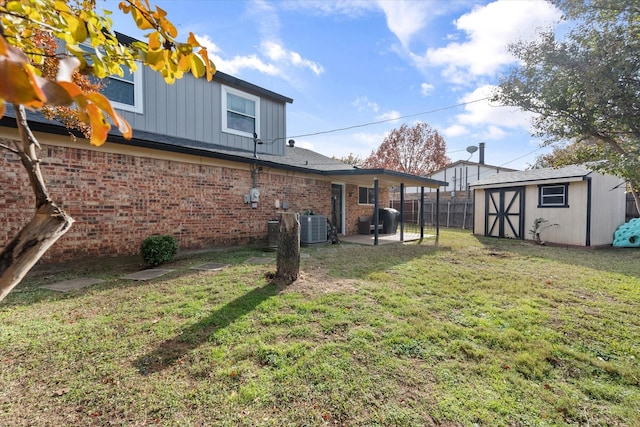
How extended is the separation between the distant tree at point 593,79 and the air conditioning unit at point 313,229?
20.4ft

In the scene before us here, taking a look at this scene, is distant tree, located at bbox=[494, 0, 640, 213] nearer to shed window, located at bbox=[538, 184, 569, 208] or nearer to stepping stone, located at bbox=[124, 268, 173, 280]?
shed window, located at bbox=[538, 184, 569, 208]

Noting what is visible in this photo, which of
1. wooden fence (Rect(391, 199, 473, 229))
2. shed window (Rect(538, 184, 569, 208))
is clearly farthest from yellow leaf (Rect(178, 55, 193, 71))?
wooden fence (Rect(391, 199, 473, 229))

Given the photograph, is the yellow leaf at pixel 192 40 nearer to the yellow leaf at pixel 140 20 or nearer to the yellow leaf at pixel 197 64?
the yellow leaf at pixel 197 64

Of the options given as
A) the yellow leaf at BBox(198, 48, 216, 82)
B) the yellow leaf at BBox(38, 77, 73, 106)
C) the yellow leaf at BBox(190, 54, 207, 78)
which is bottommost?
the yellow leaf at BBox(38, 77, 73, 106)

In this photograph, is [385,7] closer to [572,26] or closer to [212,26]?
[572,26]

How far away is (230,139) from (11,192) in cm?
568

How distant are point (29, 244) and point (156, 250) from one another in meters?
5.03

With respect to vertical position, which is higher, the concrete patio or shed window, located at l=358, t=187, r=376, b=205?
shed window, located at l=358, t=187, r=376, b=205

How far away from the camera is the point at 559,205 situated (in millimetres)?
11109

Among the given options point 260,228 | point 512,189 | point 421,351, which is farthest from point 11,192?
point 512,189

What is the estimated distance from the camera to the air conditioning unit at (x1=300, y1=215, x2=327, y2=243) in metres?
9.20

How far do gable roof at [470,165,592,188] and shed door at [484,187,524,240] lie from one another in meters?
0.39

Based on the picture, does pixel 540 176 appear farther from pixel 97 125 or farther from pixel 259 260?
pixel 97 125

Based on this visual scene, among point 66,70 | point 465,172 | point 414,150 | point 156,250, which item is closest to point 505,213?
point 156,250
